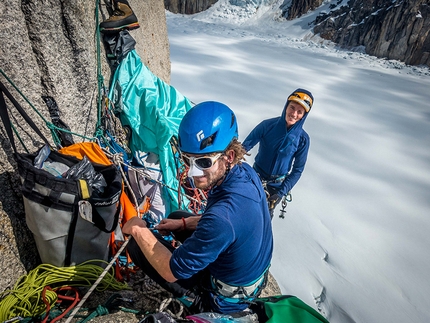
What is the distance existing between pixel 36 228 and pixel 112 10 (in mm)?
2340

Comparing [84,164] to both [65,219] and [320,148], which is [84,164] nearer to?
[65,219]

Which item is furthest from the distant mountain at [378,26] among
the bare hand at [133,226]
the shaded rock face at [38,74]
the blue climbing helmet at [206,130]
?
the bare hand at [133,226]

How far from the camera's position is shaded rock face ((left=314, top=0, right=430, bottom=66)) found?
1880 cm

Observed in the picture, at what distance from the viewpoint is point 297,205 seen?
17.1ft

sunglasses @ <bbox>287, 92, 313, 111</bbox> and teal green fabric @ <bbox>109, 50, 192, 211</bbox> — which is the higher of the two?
sunglasses @ <bbox>287, 92, 313, 111</bbox>

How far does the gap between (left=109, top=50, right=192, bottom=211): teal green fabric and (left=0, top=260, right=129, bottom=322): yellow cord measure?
125cm

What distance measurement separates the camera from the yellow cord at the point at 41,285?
1.42 metres

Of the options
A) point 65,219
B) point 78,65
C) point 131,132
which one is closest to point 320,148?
point 131,132

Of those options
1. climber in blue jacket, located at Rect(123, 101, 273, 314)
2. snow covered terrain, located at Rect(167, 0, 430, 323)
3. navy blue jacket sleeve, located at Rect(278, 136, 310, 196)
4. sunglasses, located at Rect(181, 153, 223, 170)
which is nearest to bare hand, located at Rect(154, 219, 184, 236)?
climber in blue jacket, located at Rect(123, 101, 273, 314)

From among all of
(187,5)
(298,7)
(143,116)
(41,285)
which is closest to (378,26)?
(298,7)

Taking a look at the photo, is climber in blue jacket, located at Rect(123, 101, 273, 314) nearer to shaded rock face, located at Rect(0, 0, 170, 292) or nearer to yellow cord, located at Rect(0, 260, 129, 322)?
yellow cord, located at Rect(0, 260, 129, 322)

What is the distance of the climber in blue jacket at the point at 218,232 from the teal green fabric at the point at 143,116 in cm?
140

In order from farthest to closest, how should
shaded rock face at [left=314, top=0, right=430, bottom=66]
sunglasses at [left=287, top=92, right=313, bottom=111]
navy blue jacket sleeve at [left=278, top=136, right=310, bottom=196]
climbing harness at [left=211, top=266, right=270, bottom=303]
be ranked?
shaded rock face at [left=314, top=0, right=430, bottom=66]
navy blue jacket sleeve at [left=278, top=136, right=310, bottom=196]
sunglasses at [left=287, top=92, right=313, bottom=111]
climbing harness at [left=211, top=266, right=270, bottom=303]

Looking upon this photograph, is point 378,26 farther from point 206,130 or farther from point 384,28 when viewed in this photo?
point 206,130
